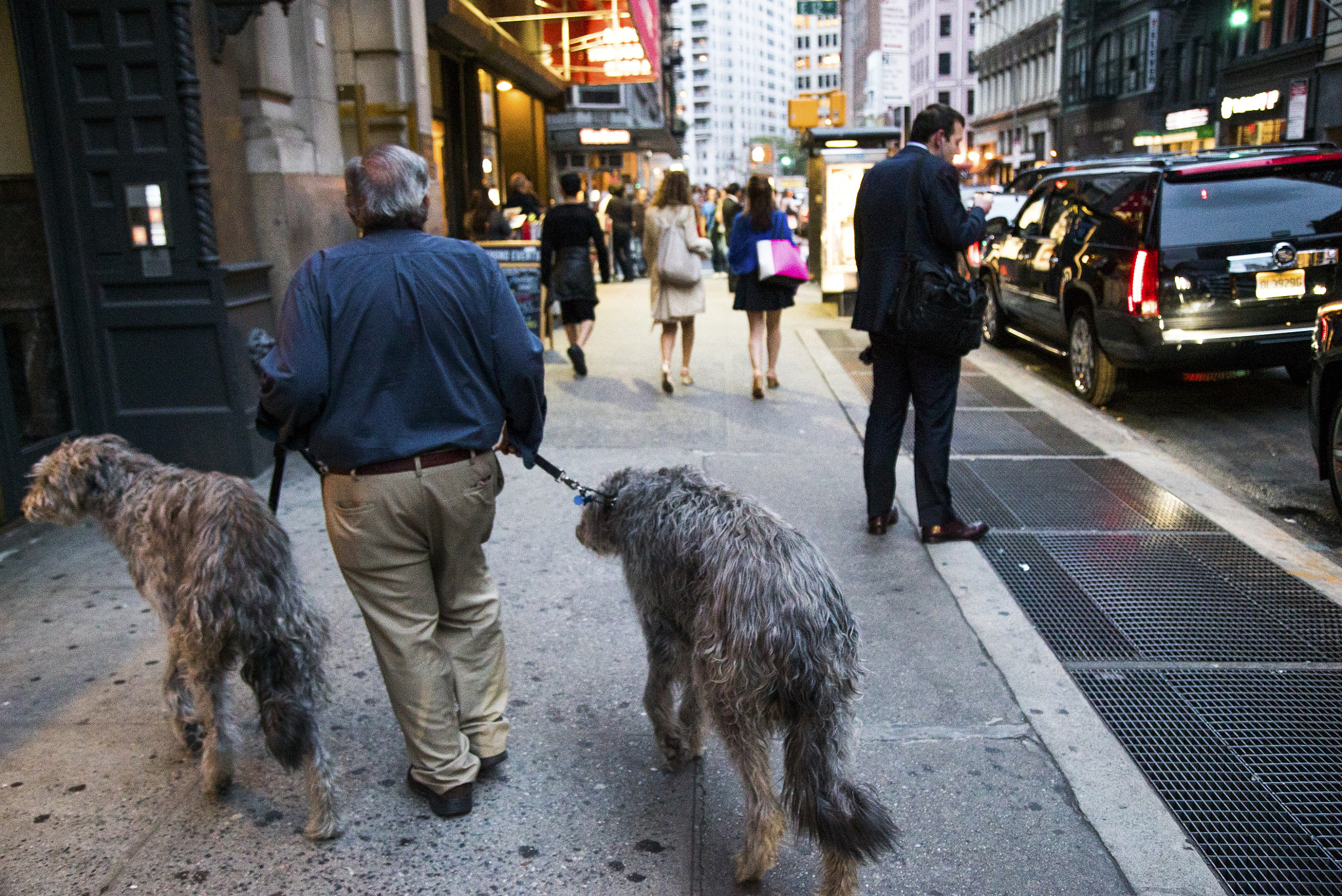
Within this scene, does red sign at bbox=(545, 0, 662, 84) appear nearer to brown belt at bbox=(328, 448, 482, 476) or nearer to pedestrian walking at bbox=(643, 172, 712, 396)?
pedestrian walking at bbox=(643, 172, 712, 396)

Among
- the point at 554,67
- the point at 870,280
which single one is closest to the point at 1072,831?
the point at 870,280

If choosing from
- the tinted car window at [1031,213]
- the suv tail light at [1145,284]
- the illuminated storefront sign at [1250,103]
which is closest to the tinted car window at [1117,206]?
the suv tail light at [1145,284]

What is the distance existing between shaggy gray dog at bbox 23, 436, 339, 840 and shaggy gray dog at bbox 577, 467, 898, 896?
1087 millimetres

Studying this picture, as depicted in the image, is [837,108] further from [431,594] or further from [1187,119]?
[431,594]

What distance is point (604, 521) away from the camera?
134 inches

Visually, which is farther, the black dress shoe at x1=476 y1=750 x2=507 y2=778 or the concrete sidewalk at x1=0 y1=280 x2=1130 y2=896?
the black dress shoe at x1=476 y1=750 x2=507 y2=778

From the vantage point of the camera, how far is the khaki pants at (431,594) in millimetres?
3043

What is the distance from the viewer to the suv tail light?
8203 millimetres

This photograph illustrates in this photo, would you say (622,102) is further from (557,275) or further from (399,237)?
(399,237)

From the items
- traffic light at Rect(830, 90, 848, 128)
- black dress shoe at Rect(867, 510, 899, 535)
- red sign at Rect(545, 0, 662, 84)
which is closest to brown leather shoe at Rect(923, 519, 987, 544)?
black dress shoe at Rect(867, 510, 899, 535)

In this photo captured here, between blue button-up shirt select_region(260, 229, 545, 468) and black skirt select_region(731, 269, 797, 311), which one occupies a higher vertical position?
blue button-up shirt select_region(260, 229, 545, 468)

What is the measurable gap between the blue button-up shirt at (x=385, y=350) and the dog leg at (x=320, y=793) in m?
0.86

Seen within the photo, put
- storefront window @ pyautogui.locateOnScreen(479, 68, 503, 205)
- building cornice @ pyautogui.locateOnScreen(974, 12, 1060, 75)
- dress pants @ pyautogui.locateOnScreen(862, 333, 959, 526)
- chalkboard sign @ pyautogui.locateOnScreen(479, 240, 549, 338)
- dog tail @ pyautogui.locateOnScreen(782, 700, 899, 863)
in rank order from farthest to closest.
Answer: building cornice @ pyautogui.locateOnScreen(974, 12, 1060, 75) < storefront window @ pyautogui.locateOnScreen(479, 68, 503, 205) < chalkboard sign @ pyautogui.locateOnScreen(479, 240, 549, 338) < dress pants @ pyautogui.locateOnScreen(862, 333, 959, 526) < dog tail @ pyautogui.locateOnScreen(782, 700, 899, 863)

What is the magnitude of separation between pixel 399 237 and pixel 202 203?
3.93m
